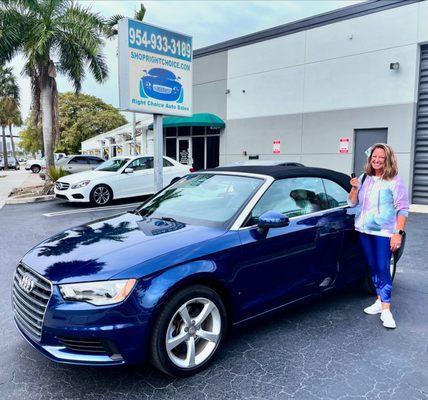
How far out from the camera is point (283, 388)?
2.71m

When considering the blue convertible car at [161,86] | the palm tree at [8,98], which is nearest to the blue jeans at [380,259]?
the blue convertible car at [161,86]

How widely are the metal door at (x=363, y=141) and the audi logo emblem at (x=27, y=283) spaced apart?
11.8m

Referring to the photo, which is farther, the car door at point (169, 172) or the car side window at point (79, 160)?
the car side window at point (79, 160)

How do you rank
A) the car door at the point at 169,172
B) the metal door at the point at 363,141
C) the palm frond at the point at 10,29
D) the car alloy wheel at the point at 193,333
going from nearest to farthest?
the car alloy wheel at the point at 193,333, the car door at the point at 169,172, the metal door at the point at 363,141, the palm frond at the point at 10,29

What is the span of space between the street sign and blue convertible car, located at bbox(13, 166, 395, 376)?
12.4 feet

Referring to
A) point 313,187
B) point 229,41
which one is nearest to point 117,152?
point 229,41

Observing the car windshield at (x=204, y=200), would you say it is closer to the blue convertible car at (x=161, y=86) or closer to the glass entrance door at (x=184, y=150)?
the blue convertible car at (x=161, y=86)

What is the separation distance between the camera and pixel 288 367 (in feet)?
9.73

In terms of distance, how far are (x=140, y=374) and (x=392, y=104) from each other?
11780 mm

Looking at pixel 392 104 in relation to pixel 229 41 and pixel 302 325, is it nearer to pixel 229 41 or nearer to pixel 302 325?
pixel 229 41

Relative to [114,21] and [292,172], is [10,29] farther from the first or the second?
[292,172]

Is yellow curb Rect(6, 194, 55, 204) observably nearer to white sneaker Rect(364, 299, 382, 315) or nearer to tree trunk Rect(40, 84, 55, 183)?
tree trunk Rect(40, 84, 55, 183)

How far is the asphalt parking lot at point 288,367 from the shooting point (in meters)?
2.67

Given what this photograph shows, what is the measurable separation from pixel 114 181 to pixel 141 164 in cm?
110
